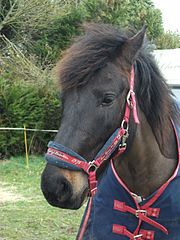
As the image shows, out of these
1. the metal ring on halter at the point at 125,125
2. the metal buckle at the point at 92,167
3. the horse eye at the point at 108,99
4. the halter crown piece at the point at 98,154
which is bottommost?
the metal buckle at the point at 92,167

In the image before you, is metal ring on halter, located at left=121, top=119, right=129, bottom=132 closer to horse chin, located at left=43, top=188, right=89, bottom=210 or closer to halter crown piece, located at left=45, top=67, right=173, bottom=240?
halter crown piece, located at left=45, top=67, right=173, bottom=240

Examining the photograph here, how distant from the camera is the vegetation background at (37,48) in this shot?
1081 centimetres

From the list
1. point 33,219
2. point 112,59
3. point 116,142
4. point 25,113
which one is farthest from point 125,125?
point 25,113

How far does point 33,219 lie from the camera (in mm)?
5613

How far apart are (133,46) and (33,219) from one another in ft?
12.6

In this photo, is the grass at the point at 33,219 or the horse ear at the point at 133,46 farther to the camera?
the grass at the point at 33,219

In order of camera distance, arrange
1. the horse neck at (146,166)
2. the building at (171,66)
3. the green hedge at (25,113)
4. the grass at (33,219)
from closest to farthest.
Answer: the horse neck at (146,166), the grass at (33,219), the building at (171,66), the green hedge at (25,113)

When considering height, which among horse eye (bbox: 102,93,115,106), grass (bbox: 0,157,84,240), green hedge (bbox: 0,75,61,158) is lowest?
green hedge (bbox: 0,75,61,158)

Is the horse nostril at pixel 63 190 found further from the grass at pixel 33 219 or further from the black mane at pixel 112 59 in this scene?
the grass at pixel 33 219

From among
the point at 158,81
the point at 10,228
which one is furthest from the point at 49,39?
the point at 158,81

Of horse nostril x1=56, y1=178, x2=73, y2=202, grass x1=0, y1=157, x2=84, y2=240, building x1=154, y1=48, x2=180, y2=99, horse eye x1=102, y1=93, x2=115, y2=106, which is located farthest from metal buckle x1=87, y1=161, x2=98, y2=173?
building x1=154, y1=48, x2=180, y2=99

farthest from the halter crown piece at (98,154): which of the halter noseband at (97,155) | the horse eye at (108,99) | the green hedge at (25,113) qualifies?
the green hedge at (25,113)

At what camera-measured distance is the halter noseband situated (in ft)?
6.49

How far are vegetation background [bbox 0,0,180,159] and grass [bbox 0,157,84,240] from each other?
3084 mm
